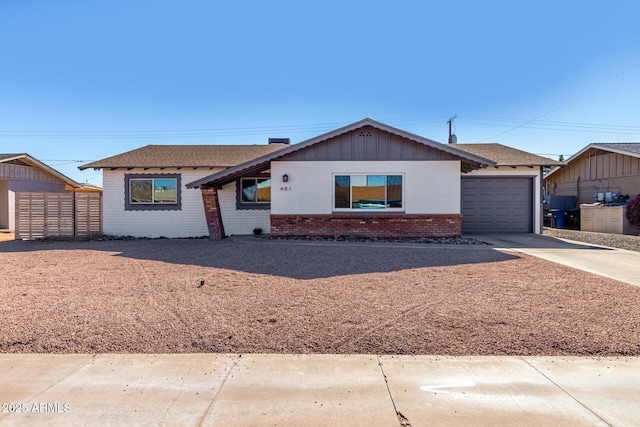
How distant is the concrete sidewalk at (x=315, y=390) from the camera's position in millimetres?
2922

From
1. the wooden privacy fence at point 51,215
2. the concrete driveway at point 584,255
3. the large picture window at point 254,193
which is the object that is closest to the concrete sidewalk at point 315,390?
the concrete driveway at point 584,255

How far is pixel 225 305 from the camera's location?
5.62 m

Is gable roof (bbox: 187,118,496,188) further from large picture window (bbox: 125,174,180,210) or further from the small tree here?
the small tree

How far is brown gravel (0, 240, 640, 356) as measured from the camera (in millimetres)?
4270

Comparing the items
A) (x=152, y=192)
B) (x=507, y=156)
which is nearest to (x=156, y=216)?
(x=152, y=192)

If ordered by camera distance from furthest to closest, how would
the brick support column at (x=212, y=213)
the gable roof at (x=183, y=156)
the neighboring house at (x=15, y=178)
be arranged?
the neighboring house at (x=15, y=178)
the gable roof at (x=183, y=156)
the brick support column at (x=212, y=213)

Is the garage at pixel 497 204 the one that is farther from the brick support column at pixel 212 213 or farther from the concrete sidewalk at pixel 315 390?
the concrete sidewalk at pixel 315 390

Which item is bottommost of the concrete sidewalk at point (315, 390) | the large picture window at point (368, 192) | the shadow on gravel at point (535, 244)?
the concrete sidewalk at point (315, 390)

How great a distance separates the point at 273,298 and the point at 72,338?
2.66m

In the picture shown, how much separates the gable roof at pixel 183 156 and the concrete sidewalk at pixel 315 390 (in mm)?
12366

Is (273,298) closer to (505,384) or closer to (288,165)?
(505,384)

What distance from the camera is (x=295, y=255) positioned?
10.0m

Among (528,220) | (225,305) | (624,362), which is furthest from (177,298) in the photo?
(528,220)

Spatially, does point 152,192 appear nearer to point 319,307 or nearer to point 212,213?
point 212,213
